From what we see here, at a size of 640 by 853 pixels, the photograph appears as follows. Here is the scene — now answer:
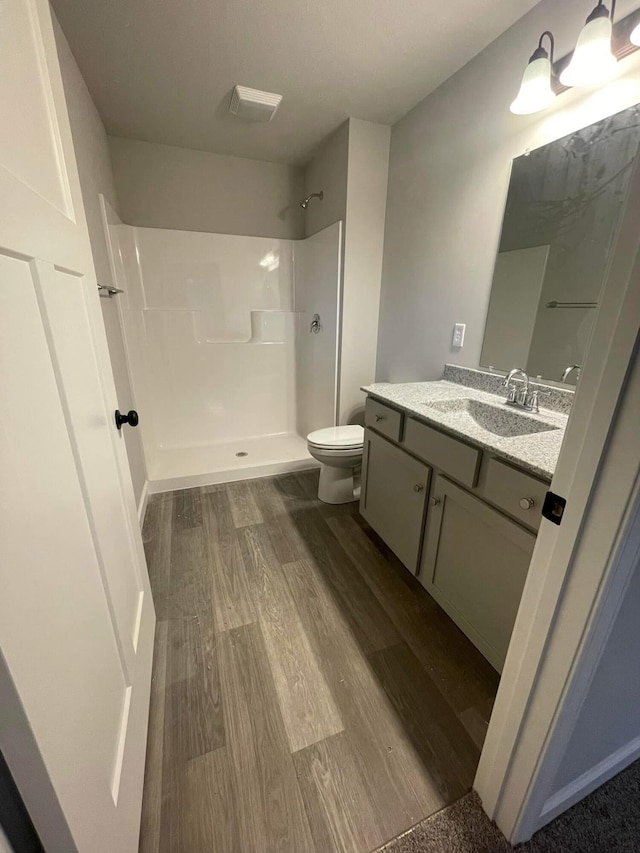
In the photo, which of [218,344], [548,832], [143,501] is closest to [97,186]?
[218,344]

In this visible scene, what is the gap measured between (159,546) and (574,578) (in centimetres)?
191

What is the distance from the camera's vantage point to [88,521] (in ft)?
2.41

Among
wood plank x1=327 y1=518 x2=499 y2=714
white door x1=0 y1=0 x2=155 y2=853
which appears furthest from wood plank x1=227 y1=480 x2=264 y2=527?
white door x1=0 y1=0 x2=155 y2=853

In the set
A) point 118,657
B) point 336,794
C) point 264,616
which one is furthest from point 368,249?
point 336,794

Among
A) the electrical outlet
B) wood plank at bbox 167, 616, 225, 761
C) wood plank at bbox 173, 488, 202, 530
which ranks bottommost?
wood plank at bbox 167, 616, 225, 761

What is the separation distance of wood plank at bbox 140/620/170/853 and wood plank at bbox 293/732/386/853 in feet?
1.24

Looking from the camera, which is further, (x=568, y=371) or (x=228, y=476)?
(x=228, y=476)

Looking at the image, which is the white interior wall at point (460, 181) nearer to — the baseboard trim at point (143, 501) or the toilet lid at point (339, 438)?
the toilet lid at point (339, 438)

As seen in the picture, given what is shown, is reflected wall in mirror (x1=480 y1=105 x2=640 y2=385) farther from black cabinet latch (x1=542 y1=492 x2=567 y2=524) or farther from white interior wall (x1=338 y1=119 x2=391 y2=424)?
white interior wall (x1=338 y1=119 x2=391 y2=424)

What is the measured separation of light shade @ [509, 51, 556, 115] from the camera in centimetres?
122

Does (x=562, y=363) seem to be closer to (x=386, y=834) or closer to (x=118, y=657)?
(x=386, y=834)

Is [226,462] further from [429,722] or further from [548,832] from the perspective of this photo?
[548,832]

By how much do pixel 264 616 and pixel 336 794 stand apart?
642 mm

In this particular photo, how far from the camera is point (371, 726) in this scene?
1113 mm
